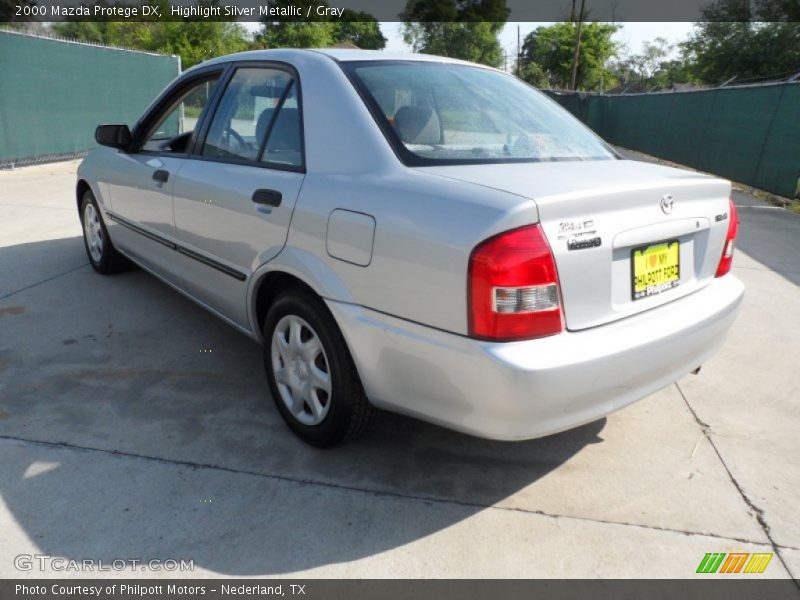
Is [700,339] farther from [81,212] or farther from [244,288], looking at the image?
[81,212]

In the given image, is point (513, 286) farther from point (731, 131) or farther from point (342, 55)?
point (731, 131)

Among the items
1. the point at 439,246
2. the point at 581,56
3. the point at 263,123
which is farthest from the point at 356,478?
the point at 581,56

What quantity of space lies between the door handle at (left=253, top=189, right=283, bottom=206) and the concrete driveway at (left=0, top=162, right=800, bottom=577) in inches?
40.8

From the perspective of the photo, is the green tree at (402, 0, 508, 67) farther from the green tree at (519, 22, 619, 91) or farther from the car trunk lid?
the car trunk lid

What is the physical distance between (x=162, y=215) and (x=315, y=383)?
1685mm

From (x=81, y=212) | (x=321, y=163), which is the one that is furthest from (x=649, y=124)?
(x=321, y=163)

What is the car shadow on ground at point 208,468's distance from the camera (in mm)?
2256

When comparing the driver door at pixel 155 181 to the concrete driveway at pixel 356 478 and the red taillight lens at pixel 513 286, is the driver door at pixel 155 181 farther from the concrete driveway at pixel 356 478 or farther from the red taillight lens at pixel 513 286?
the red taillight lens at pixel 513 286

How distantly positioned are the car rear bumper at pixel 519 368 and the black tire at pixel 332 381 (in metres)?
0.10

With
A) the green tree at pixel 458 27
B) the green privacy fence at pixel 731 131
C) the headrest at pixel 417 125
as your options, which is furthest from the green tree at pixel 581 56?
the headrest at pixel 417 125

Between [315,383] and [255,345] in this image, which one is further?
[255,345]

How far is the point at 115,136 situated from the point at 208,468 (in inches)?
100

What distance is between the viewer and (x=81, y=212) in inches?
209

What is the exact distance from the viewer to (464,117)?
285cm
